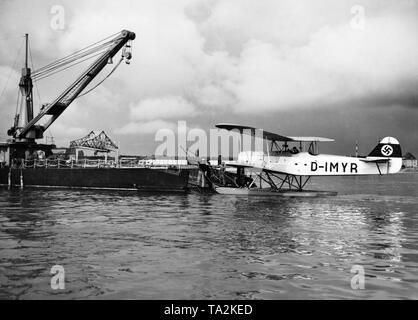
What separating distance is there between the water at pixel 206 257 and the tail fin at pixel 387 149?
14634mm

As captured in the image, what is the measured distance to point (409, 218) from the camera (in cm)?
2084

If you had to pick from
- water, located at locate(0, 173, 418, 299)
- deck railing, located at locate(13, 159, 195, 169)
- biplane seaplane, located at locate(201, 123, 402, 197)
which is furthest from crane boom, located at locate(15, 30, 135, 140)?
water, located at locate(0, 173, 418, 299)

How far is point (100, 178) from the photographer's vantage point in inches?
1705

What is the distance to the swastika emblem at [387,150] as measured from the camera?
33094mm

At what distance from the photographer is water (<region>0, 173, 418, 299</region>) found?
26.7 feet

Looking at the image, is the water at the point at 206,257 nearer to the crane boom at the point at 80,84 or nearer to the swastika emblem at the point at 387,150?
the swastika emblem at the point at 387,150

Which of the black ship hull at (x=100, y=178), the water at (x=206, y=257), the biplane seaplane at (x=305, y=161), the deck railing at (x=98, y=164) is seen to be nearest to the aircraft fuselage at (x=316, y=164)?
the biplane seaplane at (x=305, y=161)

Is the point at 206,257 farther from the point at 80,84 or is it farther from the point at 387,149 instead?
the point at 80,84

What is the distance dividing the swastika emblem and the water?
14675 millimetres

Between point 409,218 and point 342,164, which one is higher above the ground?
point 342,164

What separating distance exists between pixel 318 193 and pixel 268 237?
22137 millimetres
